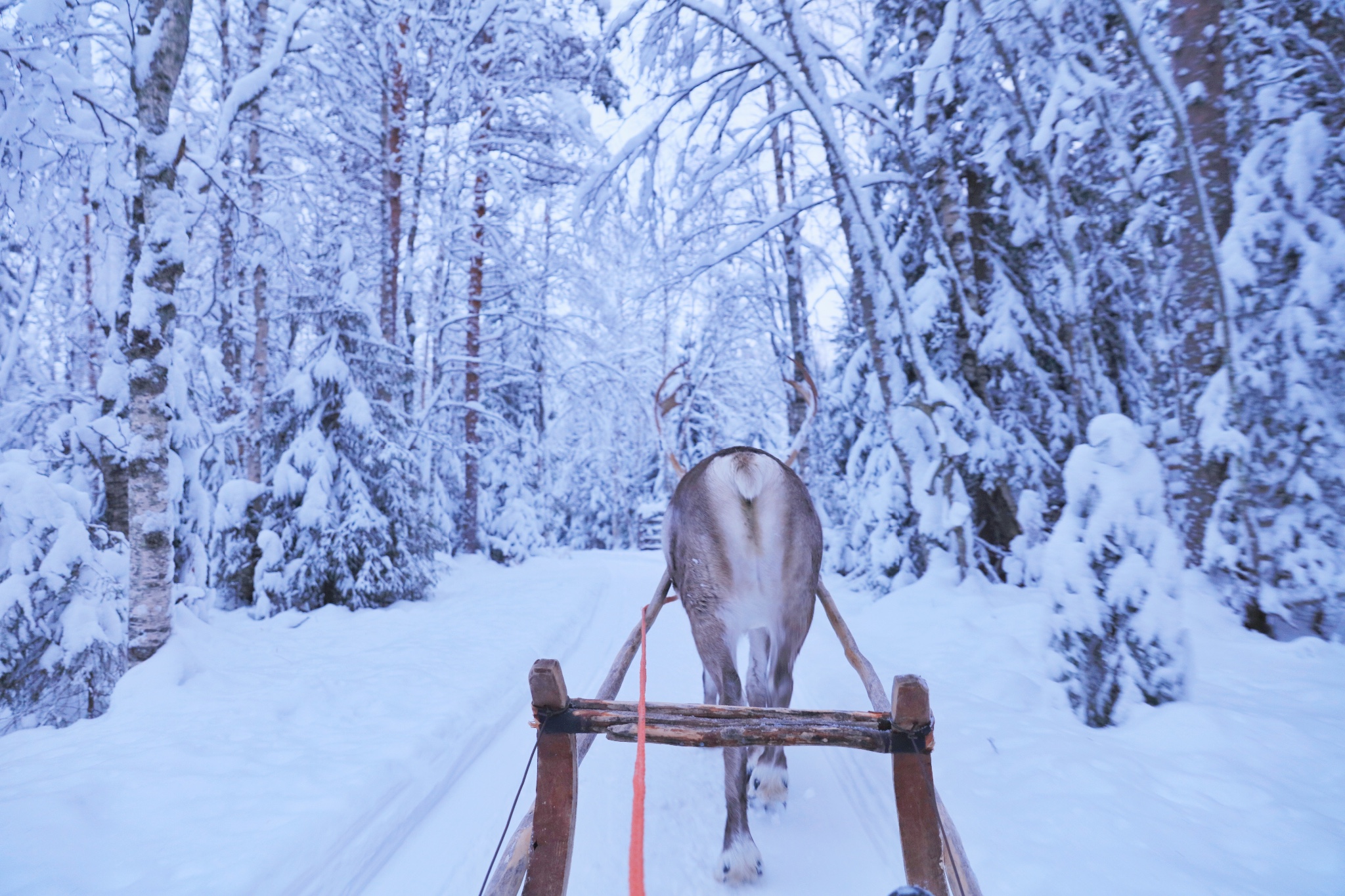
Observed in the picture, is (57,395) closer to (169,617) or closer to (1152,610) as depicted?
(169,617)

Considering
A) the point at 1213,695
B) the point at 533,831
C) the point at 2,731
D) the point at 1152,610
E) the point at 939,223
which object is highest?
the point at 939,223

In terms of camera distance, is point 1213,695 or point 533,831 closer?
point 533,831

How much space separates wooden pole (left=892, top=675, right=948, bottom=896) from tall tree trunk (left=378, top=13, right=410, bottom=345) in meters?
10.7

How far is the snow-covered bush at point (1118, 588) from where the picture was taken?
3375 mm

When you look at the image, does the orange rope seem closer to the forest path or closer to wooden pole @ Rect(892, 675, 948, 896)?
wooden pole @ Rect(892, 675, 948, 896)

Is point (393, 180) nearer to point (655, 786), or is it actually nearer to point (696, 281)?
point (696, 281)

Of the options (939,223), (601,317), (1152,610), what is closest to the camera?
(1152,610)

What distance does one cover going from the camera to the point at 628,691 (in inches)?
213

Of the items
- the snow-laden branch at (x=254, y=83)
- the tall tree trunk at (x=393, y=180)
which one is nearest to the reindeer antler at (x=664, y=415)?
the snow-laden branch at (x=254, y=83)

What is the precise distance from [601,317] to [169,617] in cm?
1111

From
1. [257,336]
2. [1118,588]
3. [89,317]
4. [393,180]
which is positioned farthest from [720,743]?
[89,317]

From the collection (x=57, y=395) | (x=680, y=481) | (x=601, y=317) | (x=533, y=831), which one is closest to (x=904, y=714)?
(x=533, y=831)

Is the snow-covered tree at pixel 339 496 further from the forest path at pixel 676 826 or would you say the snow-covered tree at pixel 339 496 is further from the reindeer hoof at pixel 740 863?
the reindeer hoof at pixel 740 863

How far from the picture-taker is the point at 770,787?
2811mm
